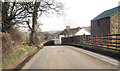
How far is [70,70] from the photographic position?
7.01m

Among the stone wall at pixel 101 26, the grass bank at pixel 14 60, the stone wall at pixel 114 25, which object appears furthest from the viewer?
the stone wall at pixel 101 26

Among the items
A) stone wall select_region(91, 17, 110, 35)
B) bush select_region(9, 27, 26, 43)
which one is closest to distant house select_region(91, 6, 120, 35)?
stone wall select_region(91, 17, 110, 35)

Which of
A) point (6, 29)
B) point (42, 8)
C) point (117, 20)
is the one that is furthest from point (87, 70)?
point (117, 20)

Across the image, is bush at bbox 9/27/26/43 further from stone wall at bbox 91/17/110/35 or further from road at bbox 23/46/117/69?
stone wall at bbox 91/17/110/35

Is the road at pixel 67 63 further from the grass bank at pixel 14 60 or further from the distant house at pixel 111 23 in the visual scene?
the distant house at pixel 111 23

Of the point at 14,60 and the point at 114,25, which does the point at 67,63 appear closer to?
the point at 14,60

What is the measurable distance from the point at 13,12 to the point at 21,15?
3.92ft

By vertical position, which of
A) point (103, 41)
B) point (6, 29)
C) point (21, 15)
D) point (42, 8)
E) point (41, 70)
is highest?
point (42, 8)

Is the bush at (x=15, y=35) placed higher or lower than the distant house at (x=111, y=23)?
lower

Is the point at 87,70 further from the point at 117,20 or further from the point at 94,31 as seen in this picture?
the point at 94,31

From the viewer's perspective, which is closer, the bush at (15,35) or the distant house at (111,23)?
the bush at (15,35)

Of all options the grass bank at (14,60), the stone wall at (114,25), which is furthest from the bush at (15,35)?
the stone wall at (114,25)

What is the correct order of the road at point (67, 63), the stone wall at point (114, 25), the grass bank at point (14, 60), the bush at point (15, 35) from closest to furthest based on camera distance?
1. the grass bank at point (14, 60)
2. the road at point (67, 63)
3. the bush at point (15, 35)
4. the stone wall at point (114, 25)

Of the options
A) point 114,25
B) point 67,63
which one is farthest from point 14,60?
point 114,25
